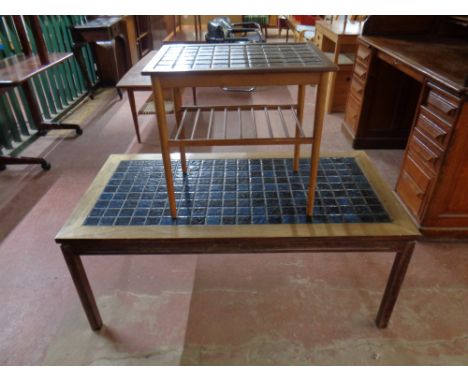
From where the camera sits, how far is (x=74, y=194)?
2312mm

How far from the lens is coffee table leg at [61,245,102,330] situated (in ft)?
3.97

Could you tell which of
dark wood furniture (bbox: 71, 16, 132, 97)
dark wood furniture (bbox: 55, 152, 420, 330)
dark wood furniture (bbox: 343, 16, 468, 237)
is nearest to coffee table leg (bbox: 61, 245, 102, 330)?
dark wood furniture (bbox: 55, 152, 420, 330)

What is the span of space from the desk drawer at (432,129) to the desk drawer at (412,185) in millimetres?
186

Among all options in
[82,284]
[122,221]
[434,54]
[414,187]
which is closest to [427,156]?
[414,187]

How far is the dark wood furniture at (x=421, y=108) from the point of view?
1.60 meters

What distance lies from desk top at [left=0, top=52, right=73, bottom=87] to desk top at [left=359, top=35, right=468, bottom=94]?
2414mm

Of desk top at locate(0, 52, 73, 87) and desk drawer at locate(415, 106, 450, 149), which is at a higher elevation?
desk top at locate(0, 52, 73, 87)

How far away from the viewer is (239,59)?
3.73ft

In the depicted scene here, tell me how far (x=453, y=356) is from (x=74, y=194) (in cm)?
231

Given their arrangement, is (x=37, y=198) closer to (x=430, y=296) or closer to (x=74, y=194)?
(x=74, y=194)

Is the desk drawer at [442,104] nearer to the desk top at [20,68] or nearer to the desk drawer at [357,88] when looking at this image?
the desk drawer at [357,88]

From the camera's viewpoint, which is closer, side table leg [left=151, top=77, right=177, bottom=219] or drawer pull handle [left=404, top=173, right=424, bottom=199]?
side table leg [left=151, top=77, right=177, bottom=219]

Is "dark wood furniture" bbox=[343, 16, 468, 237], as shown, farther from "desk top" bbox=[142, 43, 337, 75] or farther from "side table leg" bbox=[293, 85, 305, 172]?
"desk top" bbox=[142, 43, 337, 75]

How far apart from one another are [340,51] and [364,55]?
42.5 inches
